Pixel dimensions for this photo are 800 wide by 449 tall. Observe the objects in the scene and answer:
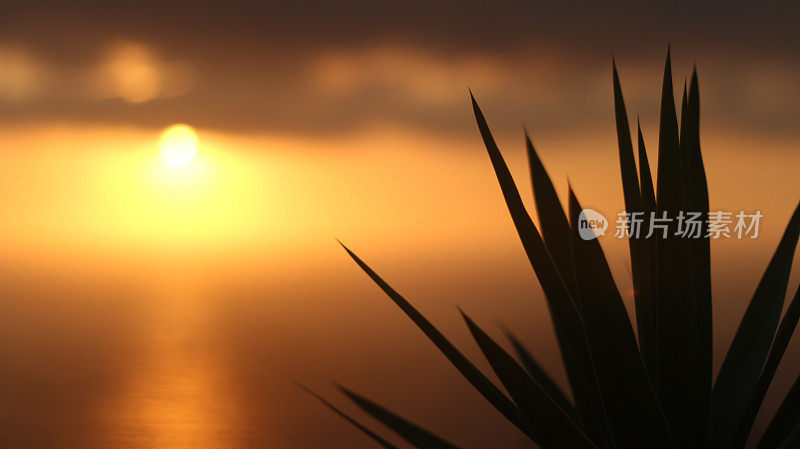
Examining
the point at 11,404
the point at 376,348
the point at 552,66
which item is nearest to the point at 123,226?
the point at 11,404

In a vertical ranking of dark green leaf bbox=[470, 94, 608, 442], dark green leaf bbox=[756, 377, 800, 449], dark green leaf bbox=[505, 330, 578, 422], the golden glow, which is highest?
the golden glow

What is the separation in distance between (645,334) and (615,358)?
0.14 metres

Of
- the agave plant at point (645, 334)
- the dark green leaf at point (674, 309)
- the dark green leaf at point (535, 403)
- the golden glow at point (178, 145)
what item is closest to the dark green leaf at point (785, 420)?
the agave plant at point (645, 334)

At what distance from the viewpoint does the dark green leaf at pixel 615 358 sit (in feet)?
1.60

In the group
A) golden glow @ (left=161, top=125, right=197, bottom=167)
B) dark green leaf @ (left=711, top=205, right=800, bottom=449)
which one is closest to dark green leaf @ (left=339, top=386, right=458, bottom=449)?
dark green leaf @ (left=711, top=205, right=800, bottom=449)

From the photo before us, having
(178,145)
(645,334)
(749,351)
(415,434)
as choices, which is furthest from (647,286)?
(178,145)

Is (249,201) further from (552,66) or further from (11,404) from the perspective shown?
(552,66)

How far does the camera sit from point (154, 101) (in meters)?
1.42

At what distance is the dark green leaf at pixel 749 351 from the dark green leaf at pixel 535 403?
0.20 metres

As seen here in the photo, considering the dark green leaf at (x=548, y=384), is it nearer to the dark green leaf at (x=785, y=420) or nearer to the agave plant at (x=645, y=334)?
the agave plant at (x=645, y=334)

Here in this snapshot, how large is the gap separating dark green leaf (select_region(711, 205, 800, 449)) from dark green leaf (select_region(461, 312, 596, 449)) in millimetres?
204

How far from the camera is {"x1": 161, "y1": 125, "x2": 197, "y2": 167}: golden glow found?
1.43 meters

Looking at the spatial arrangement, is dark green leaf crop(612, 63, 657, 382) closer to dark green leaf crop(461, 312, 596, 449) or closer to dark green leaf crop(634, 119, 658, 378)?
dark green leaf crop(634, 119, 658, 378)

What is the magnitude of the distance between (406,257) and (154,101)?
2.14 feet
